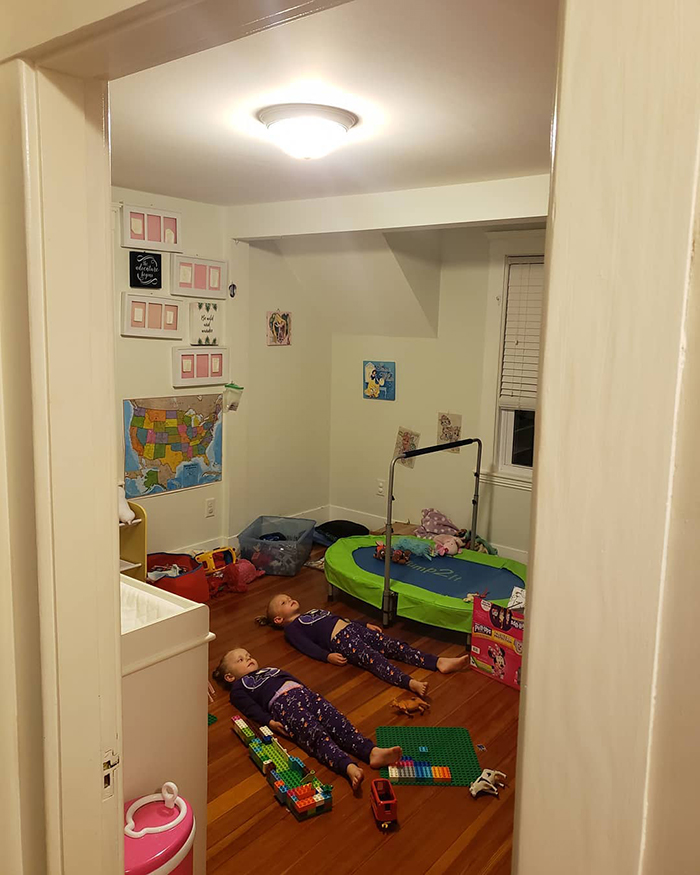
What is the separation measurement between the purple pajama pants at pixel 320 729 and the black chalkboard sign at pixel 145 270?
100 inches

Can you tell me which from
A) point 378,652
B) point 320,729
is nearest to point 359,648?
point 378,652

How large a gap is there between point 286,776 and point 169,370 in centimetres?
266

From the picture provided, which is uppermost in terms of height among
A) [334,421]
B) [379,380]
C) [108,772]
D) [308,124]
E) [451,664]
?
[308,124]

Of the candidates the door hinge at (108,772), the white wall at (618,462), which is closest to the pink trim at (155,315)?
the door hinge at (108,772)

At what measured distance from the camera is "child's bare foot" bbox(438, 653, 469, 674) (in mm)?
3486

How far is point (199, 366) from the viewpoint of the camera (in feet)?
15.1

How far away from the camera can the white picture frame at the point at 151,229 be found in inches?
160

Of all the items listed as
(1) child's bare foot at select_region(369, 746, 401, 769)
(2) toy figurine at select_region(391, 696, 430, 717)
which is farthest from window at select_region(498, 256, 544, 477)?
(1) child's bare foot at select_region(369, 746, 401, 769)

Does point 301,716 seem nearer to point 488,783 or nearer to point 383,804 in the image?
point 383,804

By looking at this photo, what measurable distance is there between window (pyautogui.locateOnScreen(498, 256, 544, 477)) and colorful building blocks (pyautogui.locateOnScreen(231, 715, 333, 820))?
2.67 meters

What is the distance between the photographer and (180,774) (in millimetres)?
1841

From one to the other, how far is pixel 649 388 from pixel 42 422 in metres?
0.88

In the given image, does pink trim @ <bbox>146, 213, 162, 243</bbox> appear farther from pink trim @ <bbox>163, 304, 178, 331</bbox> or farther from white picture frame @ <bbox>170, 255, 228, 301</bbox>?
pink trim @ <bbox>163, 304, 178, 331</bbox>

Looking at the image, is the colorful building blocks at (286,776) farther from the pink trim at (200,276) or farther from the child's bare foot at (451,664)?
the pink trim at (200,276)
